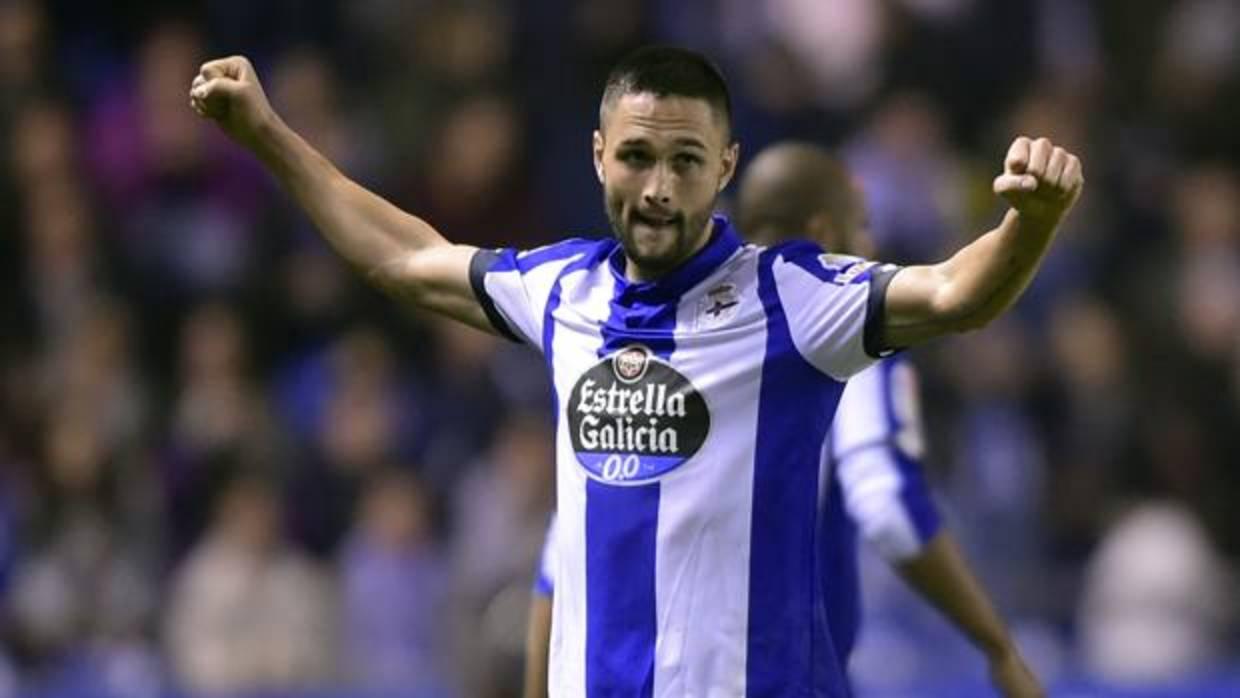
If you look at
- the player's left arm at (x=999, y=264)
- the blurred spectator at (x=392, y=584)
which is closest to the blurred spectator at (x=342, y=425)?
the blurred spectator at (x=392, y=584)

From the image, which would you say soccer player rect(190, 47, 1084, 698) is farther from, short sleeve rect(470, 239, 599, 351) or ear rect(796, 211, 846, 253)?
ear rect(796, 211, 846, 253)

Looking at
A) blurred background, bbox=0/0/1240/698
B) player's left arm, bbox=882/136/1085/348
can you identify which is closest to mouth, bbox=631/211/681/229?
player's left arm, bbox=882/136/1085/348

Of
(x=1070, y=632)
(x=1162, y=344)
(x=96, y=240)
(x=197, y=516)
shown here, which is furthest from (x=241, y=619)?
(x=1162, y=344)

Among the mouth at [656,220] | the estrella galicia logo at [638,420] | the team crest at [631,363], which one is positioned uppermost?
the mouth at [656,220]

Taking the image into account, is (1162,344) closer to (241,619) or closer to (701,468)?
(241,619)

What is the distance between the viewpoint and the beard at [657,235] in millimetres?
5062

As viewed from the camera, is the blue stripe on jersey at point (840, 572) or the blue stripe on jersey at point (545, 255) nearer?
the blue stripe on jersey at point (545, 255)

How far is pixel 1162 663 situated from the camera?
10477 millimetres

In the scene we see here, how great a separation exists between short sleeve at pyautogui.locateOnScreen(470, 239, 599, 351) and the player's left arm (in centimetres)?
73

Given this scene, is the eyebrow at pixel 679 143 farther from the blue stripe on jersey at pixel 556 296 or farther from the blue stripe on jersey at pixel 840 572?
the blue stripe on jersey at pixel 840 572

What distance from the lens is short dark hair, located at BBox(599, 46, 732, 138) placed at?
200 inches

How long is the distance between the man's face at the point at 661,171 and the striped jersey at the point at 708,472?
4.1 inches

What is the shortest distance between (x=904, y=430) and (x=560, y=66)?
682cm

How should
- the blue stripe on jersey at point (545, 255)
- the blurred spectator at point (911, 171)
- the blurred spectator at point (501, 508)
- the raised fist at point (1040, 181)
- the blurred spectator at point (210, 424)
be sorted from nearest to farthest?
the raised fist at point (1040, 181) → the blue stripe on jersey at point (545, 255) → the blurred spectator at point (501, 508) → the blurred spectator at point (210, 424) → the blurred spectator at point (911, 171)
